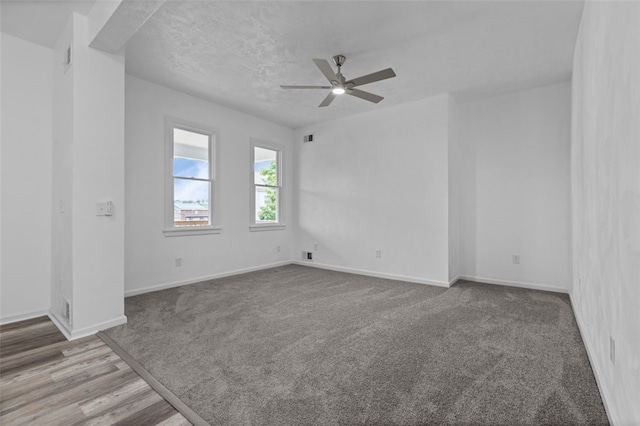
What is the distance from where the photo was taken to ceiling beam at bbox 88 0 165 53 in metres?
2.18

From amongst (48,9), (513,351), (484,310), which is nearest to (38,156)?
(48,9)

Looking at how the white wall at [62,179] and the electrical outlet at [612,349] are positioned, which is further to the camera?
the white wall at [62,179]

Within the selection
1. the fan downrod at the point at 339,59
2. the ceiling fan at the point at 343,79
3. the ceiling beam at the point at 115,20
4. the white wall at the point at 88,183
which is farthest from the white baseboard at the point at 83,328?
the fan downrod at the point at 339,59

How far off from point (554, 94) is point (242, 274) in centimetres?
537

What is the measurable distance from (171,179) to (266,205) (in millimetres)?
1924

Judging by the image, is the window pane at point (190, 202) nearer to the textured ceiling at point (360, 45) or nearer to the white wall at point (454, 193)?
the textured ceiling at point (360, 45)

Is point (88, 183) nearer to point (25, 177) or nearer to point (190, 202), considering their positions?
point (25, 177)

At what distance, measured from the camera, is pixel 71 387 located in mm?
1883

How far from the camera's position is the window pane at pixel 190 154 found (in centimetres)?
446

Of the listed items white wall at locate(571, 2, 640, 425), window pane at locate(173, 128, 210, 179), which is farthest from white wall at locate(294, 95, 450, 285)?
white wall at locate(571, 2, 640, 425)

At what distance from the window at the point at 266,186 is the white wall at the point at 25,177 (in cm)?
281

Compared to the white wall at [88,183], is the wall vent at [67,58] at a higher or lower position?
higher

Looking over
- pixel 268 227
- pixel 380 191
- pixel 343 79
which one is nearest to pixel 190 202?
pixel 268 227

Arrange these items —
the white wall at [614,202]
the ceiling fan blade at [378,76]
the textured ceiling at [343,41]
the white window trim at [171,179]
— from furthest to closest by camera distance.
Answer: the white window trim at [171,179]
the ceiling fan blade at [378,76]
the textured ceiling at [343,41]
the white wall at [614,202]
